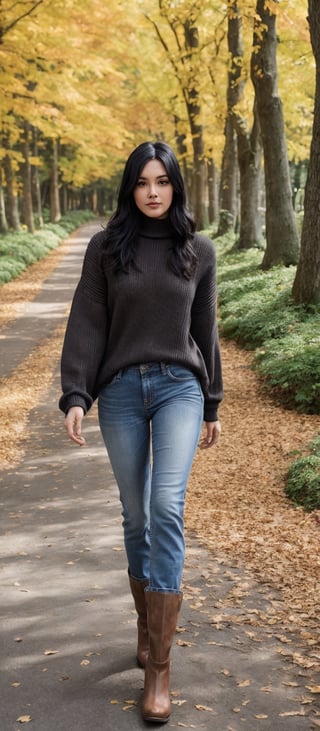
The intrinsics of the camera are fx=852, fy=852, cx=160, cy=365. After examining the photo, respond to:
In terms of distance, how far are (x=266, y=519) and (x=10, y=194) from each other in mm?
25088

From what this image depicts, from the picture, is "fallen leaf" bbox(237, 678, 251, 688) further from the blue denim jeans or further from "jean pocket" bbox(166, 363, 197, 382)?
"jean pocket" bbox(166, 363, 197, 382)

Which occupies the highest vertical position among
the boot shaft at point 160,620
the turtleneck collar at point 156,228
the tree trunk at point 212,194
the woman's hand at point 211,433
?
the turtleneck collar at point 156,228

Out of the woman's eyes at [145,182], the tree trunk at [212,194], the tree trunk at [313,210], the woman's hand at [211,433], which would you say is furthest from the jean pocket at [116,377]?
the tree trunk at [212,194]

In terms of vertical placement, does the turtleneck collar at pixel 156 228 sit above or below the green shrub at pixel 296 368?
above

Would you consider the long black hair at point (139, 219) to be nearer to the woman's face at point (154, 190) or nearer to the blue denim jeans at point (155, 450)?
the woman's face at point (154, 190)

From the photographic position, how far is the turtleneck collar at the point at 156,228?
339cm

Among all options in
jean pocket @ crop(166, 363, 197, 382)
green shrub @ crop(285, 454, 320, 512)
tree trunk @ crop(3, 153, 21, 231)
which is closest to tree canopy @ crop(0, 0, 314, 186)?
tree trunk @ crop(3, 153, 21, 231)

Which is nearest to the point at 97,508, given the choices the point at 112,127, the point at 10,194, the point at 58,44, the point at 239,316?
the point at 239,316

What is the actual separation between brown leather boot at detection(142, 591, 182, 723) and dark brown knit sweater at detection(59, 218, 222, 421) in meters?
0.79

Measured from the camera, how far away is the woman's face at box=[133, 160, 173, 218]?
131 inches

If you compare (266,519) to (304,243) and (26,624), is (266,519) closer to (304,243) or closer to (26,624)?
(26,624)

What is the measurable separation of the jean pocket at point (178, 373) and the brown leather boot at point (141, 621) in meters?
0.86

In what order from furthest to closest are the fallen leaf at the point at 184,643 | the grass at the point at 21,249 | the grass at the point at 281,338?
1. the grass at the point at 21,249
2. the grass at the point at 281,338
3. the fallen leaf at the point at 184,643

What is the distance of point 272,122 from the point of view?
14672mm
